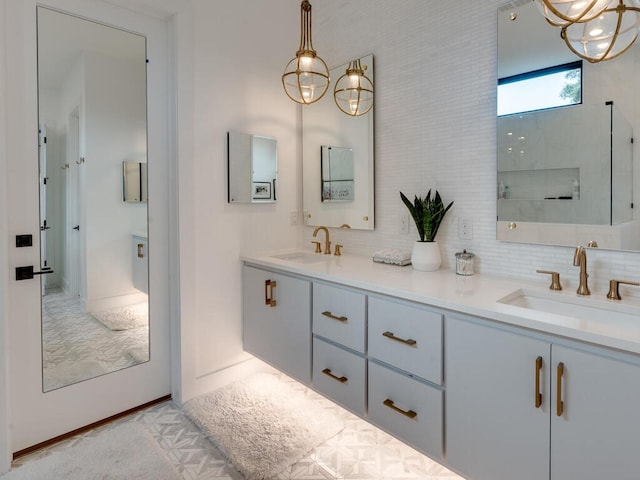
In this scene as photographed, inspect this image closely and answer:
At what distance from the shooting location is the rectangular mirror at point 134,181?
7.13ft

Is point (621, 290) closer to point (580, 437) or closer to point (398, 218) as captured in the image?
point (580, 437)

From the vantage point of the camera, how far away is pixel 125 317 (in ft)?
7.25

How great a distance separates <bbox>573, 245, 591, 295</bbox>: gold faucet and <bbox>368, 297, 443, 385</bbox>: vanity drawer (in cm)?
61

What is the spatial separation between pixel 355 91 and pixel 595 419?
2.07 meters

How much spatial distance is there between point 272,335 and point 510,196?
5.03ft

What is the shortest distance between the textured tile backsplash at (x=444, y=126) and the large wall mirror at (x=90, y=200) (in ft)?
4.63

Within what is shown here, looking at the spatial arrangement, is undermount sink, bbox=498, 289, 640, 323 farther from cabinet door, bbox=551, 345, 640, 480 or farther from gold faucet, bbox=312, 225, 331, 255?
gold faucet, bbox=312, 225, 331, 255

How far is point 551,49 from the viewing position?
5.35 ft

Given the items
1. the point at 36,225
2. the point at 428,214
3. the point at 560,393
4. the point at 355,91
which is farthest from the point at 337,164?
the point at 560,393

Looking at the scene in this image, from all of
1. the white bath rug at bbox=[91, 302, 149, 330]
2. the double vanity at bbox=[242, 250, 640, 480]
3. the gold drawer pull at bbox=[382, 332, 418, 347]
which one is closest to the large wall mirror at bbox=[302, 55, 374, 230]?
the double vanity at bbox=[242, 250, 640, 480]

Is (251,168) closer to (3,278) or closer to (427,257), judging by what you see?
(427,257)

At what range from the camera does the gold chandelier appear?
100cm

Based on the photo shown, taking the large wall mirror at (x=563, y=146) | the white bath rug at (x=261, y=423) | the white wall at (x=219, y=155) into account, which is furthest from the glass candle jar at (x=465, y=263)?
the white wall at (x=219, y=155)

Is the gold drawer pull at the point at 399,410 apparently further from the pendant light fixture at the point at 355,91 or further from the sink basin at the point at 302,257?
the pendant light fixture at the point at 355,91
